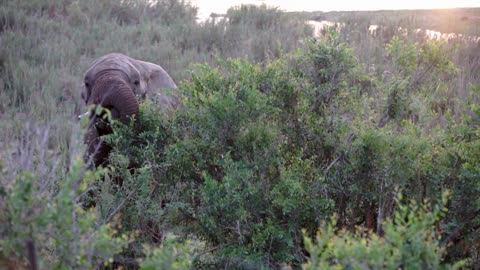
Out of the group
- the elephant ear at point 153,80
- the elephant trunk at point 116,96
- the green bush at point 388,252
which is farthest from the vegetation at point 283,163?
the elephant ear at point 153,80

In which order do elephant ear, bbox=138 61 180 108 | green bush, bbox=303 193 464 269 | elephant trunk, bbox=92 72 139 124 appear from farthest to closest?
elephant ear, bbox=138 61 180 108 → elephant trunk, bbox=92 72 139 124 → green bush, bbox=303 193 464 269

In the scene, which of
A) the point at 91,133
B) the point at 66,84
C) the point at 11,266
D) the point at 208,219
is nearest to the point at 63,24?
the point at 66,84

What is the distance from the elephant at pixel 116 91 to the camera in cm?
539

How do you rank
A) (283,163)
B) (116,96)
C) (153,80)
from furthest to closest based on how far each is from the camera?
(153,80) < (116,96) < (283,163)

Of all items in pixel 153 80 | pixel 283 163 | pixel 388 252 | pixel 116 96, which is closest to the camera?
pixel 388 252

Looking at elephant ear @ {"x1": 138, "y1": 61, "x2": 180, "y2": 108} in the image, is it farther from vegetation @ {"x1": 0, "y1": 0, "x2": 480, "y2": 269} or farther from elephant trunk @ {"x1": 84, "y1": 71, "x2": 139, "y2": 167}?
vegetation @ {"x1": 0, "y1": 0, "x2": 480, "y2": 269}

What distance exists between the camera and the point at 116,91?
222 inches

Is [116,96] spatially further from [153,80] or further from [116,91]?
[153,80]

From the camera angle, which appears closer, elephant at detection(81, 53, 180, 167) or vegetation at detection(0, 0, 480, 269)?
vegetation at detection(0, 0, 480, 269)

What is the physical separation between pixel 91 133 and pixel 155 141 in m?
1.34

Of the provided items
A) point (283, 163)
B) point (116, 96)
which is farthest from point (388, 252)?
point (116, 96)

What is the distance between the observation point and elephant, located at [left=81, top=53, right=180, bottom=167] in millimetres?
5391

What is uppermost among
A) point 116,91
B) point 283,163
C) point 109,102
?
point 116,91

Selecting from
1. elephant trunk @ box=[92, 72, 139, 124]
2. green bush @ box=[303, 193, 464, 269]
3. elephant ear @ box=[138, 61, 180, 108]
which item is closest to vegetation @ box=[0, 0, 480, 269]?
elephant trunk @ box=[92, 72, 139, 124]
